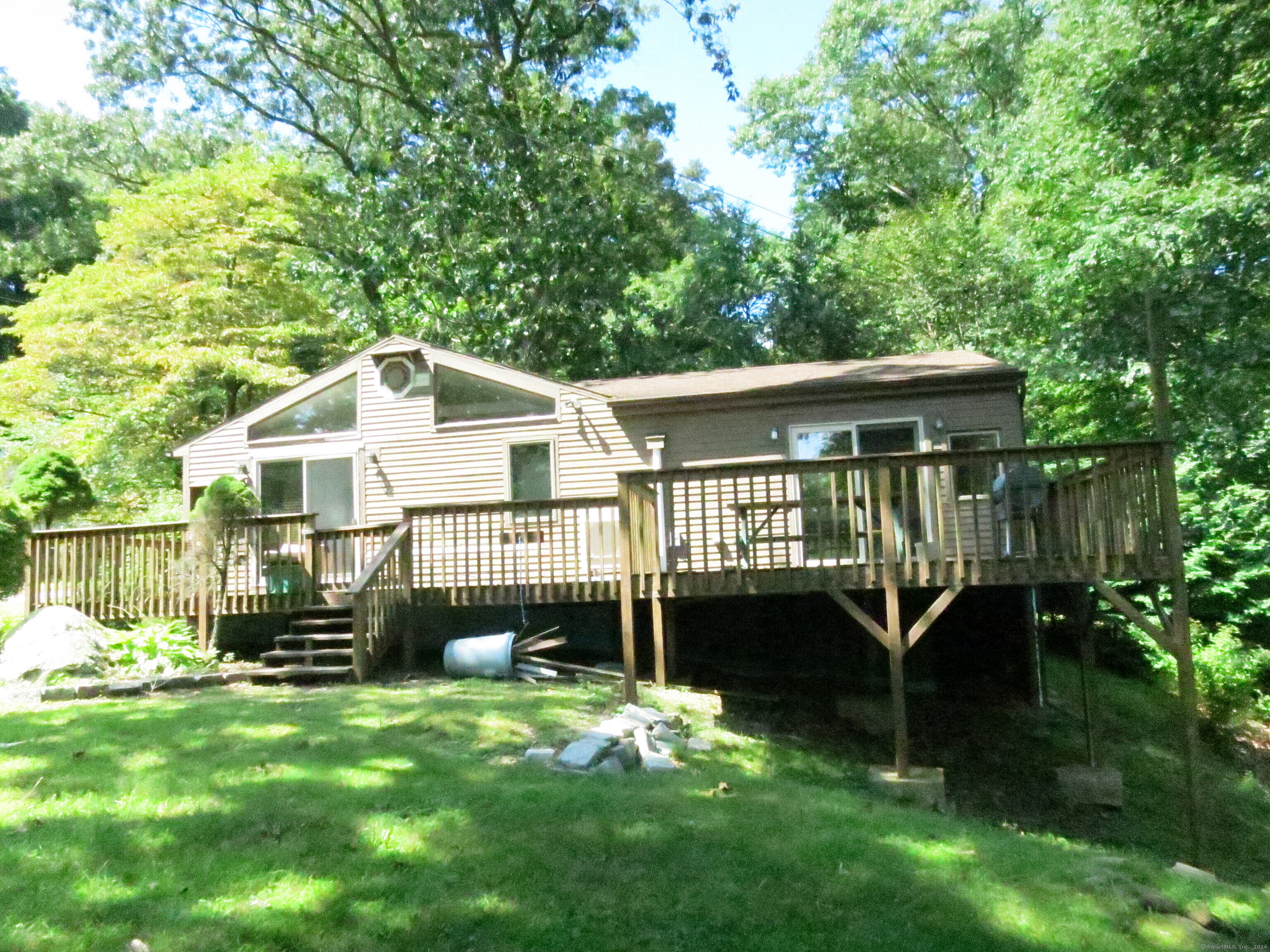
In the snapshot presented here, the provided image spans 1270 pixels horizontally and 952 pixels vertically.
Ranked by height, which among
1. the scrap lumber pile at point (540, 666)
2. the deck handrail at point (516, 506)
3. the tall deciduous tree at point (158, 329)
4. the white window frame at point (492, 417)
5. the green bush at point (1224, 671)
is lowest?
the green bush at point (1224, 671)

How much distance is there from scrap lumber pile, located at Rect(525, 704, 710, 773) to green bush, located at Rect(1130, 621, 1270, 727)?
36.5 feet

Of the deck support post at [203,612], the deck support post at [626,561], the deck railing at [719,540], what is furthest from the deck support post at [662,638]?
the deck support post at [203,612]

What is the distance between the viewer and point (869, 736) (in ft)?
37.2

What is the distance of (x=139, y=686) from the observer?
33.5 ft

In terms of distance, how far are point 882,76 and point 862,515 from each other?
2607 cm

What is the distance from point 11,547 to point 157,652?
7.19 ft

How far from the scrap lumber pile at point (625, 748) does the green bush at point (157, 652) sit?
5.65m

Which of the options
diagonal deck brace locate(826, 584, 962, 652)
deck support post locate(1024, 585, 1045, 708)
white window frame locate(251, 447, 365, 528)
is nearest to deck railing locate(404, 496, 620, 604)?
white window frame locate(251, 447, 365, 528)

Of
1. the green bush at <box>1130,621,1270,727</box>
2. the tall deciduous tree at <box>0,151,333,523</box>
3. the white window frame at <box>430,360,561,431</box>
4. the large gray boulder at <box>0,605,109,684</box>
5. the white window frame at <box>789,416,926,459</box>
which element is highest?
the tall deciduous tree at <box>0,151,333,523</box>

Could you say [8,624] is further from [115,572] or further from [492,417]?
[492,417]

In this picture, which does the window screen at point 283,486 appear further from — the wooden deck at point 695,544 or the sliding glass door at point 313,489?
the wooden deck at point 695,544

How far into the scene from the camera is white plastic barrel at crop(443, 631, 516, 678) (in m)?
11.8

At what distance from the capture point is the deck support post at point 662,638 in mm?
10898

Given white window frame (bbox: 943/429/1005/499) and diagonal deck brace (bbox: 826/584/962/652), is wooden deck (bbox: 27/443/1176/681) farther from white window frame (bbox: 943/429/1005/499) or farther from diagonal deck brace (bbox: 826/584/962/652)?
white window frame (bbox: 943/429/1005/499)
